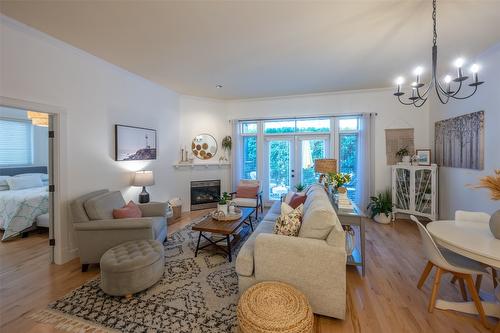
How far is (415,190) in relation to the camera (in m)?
4.23

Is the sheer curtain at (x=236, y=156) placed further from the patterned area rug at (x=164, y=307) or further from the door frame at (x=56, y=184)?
the door frame at (x=56, y=184)

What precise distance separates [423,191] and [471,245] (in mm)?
3020

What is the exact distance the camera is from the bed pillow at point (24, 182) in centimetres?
459

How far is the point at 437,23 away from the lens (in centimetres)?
239

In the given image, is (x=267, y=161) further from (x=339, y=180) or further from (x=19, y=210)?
(x=19, y=210)

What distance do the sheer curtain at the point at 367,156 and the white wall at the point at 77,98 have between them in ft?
15.1

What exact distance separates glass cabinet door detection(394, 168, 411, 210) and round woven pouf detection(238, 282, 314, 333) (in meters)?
3.85

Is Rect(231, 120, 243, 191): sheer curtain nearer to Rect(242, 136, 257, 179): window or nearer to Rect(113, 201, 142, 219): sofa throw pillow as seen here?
Rect(242, 136, 257, 179): window

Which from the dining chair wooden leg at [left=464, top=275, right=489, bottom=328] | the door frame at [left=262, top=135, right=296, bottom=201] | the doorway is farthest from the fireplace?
the dining chair wooden leg at [left=464, top=275, right=489, bottom=328]

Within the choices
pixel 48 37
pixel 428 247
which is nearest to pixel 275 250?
pixel 428 247

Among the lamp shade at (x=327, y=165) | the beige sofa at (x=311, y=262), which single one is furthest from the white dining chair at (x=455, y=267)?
the lamp shade at (x=327, y=165)

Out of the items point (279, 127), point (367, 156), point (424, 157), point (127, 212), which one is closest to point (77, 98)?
point (127, 212)

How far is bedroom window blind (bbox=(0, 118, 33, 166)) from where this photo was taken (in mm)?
5230

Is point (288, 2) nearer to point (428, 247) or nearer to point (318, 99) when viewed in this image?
point (428, 247)
